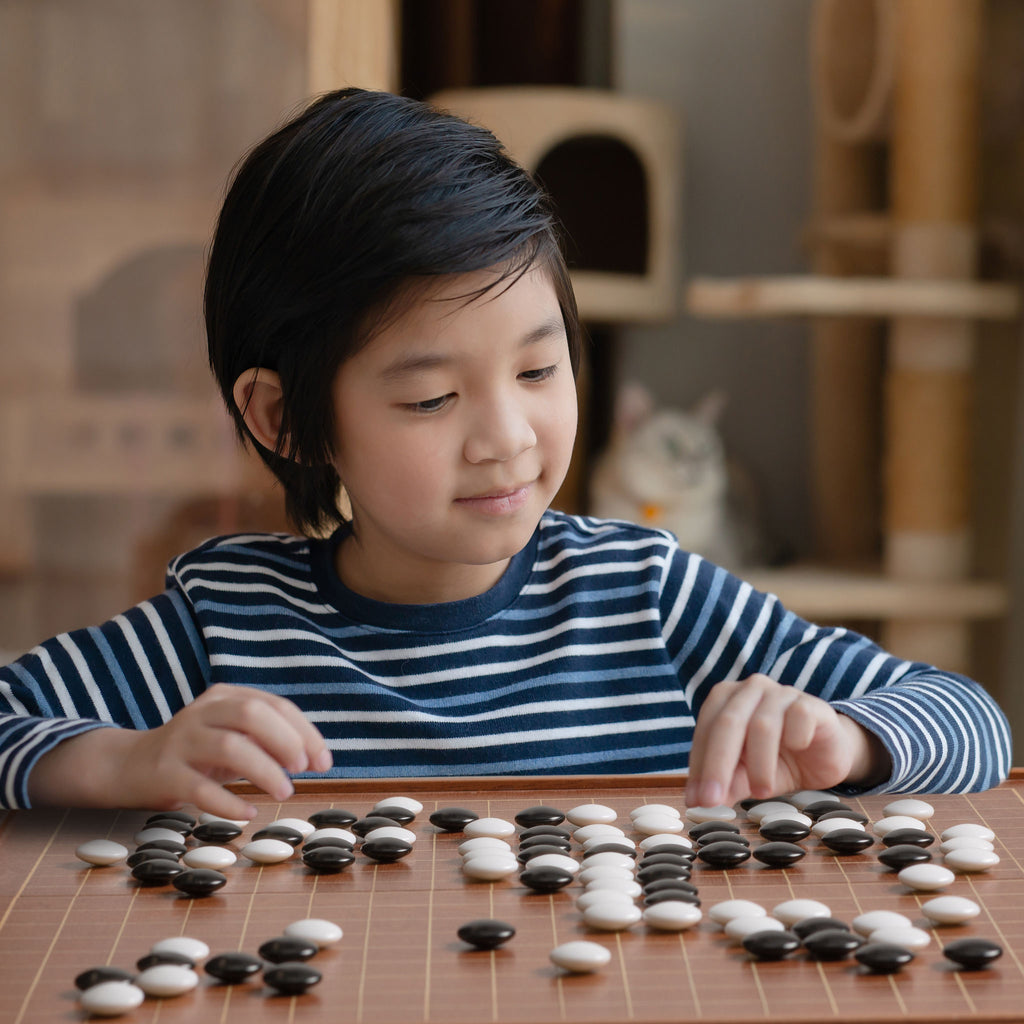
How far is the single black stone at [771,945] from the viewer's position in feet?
1.63

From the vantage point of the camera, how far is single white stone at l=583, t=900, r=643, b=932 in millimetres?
526

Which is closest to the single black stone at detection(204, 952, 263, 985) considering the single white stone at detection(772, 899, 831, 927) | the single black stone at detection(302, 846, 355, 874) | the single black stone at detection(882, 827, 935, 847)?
the single black stone at detection(302, 846, 355, 874)

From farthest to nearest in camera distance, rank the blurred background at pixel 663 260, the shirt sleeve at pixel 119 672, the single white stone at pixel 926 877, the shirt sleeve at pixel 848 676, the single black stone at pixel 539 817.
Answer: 1. the blurred background at pixel 663 260
2. the shirt sleeve at pixel 119 672
3. the shirt sleeve at pixel 848 676
4. the single black stone at pixel 539 817
5. the single white stone at pixel 926 877

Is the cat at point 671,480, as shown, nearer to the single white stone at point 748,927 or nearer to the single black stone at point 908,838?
the single black stone at point 908,838

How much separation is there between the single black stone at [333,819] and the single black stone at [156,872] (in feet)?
0.30

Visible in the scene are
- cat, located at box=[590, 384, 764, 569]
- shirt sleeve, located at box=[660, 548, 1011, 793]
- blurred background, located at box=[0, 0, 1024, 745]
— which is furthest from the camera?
cat, located at box=[590, 384, 764, 569]

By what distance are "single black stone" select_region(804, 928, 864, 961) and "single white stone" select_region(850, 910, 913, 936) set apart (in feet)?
0.06

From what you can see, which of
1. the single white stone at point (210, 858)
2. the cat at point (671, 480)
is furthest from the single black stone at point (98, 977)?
the cat at point (671, 480)

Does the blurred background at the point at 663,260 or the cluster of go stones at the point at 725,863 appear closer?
the cluster of go stones at the point at 725,863

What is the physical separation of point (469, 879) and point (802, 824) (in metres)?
0.17

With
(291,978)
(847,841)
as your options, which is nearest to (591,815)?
(847,841)

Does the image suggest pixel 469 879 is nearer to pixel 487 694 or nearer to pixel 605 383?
pixel 487 694

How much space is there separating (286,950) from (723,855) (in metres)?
0.21

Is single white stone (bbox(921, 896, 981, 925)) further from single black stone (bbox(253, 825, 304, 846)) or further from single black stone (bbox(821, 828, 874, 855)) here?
single black stone (bbox(253, 825, 304, 846))
